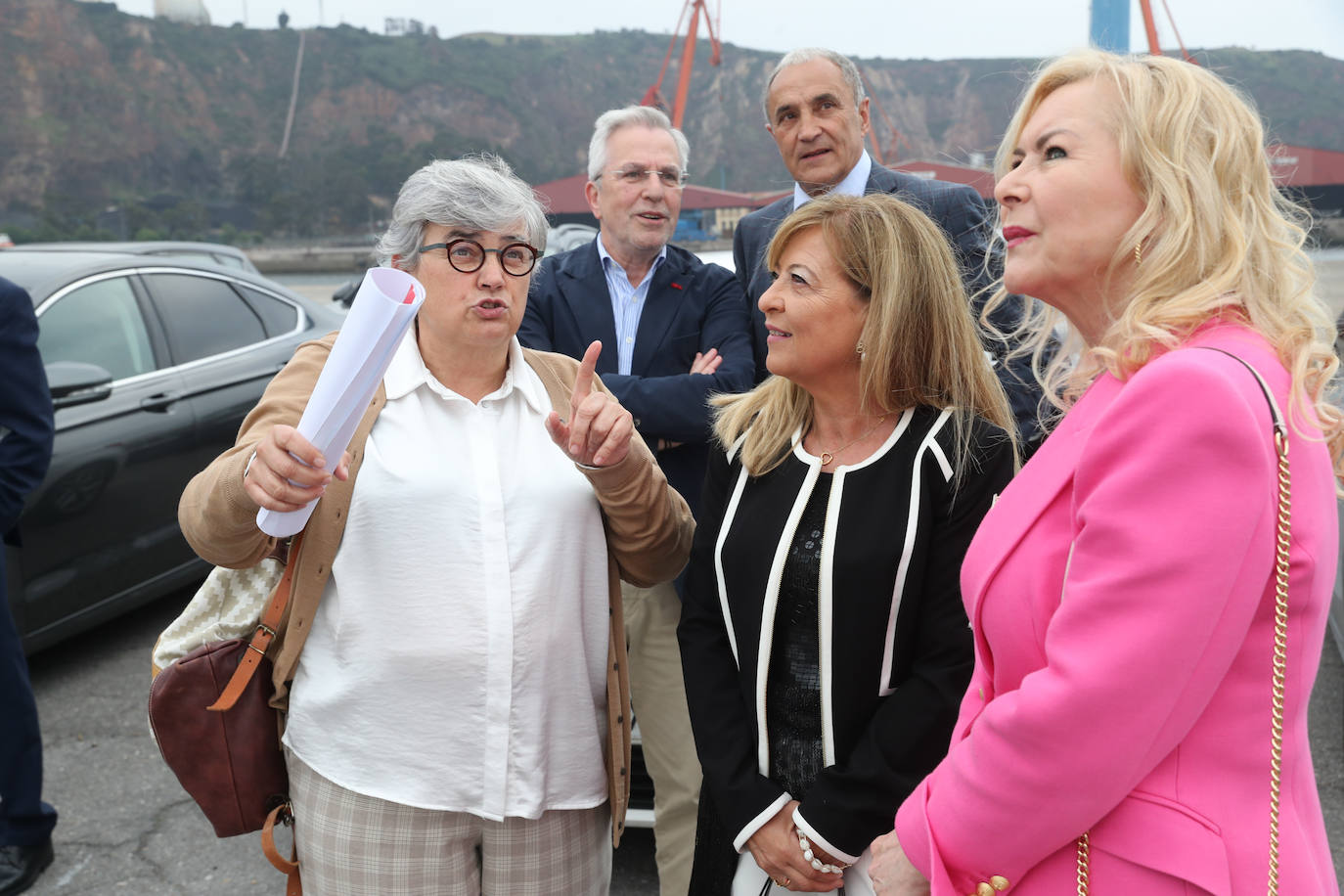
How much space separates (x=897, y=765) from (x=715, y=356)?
4.51 feet

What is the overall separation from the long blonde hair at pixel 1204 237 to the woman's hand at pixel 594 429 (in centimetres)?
84

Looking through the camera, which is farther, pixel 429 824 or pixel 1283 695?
pixel 429 824

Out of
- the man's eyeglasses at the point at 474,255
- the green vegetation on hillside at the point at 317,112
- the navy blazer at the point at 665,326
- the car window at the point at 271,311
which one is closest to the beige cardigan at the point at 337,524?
the man's eyeglasses at the point at 474,255

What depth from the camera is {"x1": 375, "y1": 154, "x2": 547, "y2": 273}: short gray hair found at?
2.04m

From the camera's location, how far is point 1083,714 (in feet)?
3.75

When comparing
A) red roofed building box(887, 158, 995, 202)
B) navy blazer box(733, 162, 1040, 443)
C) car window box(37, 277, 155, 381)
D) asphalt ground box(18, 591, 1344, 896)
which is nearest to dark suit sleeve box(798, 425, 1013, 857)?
red roofed building box(887, 158, 995, 202)

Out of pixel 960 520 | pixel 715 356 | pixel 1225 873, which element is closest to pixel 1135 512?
pixel 1225 873

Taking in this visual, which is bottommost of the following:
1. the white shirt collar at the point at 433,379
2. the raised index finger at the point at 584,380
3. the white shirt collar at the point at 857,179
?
the white shirt collar at the point at 433,379

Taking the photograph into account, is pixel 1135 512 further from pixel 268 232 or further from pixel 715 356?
pixel 268 232

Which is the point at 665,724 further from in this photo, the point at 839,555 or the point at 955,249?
the point at 955,249

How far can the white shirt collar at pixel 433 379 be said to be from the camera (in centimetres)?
202

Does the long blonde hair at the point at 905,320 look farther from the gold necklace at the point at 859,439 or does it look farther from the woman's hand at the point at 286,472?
the woman's hand at the point at 286,472

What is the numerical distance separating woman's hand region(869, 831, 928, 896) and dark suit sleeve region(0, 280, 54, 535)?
8.61 ft

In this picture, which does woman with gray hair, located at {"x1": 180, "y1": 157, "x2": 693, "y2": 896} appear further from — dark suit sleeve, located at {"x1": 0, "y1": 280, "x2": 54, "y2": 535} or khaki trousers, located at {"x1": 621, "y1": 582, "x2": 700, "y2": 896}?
dark suit sleeve, located at {"x1": 0, "y1": 280, "x2": 54, "y2": 535}
